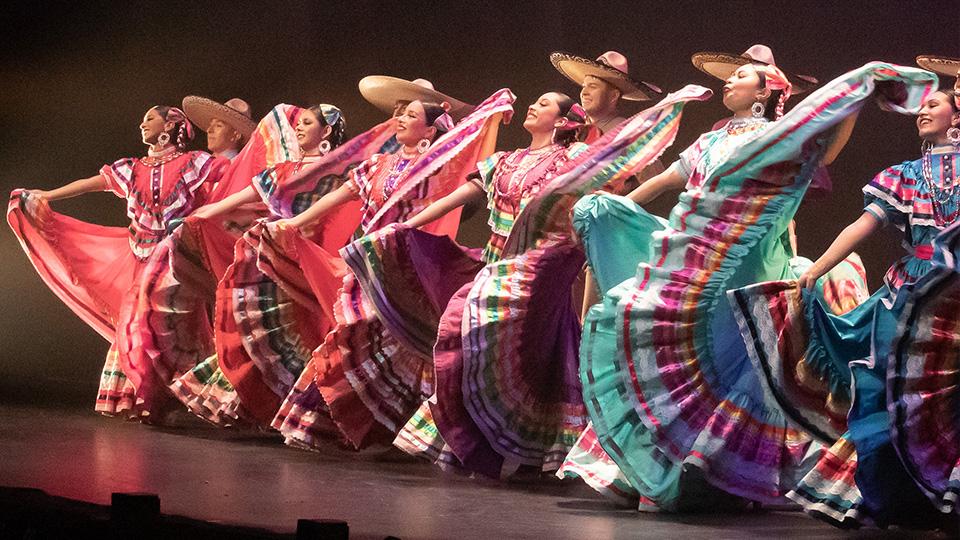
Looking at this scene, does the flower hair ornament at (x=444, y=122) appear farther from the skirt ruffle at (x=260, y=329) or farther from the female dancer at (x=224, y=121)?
the female dancer at (x=224, y=121)

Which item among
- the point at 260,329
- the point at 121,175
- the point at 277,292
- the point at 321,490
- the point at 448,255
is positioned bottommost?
the point at 321,490

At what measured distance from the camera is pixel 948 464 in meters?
4.42

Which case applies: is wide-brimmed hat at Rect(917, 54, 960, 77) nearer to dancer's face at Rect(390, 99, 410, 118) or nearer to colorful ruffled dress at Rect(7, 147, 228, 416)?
dancer's face at Rect(390, 99, 410, 118)

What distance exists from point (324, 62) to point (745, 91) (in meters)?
3.29

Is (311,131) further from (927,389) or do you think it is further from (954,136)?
(927,389)

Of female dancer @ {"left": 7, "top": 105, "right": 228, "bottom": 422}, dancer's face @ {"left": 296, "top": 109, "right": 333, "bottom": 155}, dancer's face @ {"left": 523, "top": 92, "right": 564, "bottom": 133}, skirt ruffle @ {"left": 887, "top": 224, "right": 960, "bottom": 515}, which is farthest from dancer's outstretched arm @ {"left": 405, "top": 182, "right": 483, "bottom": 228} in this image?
skirt ruffle @ {"left": 887, "top": 224, "right": 960, "bottom": 515}

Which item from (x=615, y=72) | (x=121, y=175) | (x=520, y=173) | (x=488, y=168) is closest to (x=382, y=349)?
(x=488, y=168)

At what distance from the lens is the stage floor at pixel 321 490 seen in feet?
15.6

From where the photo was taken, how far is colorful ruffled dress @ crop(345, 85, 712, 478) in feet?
19.0

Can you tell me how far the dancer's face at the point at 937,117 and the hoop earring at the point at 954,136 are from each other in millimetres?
20

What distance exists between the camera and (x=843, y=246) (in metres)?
4.79

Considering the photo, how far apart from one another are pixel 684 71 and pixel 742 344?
1.64 metres

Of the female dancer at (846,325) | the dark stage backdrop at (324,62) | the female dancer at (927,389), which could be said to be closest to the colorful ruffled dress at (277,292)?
the dark stage backdrop at (324,62)

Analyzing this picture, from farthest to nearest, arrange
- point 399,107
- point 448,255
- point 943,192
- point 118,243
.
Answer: point 118,243 < point 399,107 < point 448,255 < point 943,192
